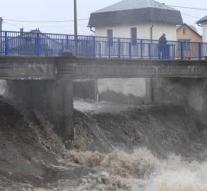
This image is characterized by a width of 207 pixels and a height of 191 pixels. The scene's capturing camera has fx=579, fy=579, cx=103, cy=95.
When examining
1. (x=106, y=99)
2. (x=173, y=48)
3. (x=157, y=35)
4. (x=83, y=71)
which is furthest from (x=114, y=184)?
(x=157, y=35)

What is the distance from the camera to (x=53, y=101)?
2077 cm

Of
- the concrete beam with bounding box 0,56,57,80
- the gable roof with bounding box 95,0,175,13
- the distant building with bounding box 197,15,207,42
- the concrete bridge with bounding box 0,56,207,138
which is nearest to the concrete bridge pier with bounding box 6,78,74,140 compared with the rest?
the concrete bridge with bounding box 0,56,207,138

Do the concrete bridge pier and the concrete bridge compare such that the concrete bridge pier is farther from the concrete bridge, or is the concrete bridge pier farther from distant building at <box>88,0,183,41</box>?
distant building at <box>88,0,183,41</box>

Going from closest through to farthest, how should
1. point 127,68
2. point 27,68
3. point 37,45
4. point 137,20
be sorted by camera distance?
point 27,68 → point 37,45 → point 127,68 → point 137,20

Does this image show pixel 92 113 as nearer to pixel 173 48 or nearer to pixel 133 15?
pixel 173 48

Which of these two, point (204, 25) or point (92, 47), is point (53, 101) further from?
point (204, 25)

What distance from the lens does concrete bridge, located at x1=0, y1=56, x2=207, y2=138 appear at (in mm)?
19141

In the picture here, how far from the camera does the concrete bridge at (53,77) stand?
62.8 ft

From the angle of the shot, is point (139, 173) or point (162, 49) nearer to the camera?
point (139, 173)

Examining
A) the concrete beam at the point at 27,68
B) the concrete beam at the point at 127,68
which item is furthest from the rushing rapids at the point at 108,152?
the concrete beam at the point at 127,68

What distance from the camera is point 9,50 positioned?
63.0 feet

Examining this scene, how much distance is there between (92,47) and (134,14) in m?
19.6

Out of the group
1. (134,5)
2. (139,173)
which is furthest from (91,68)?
(134,5)

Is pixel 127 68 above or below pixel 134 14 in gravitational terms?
below
